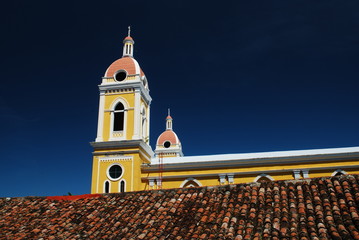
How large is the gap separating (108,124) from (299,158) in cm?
1069

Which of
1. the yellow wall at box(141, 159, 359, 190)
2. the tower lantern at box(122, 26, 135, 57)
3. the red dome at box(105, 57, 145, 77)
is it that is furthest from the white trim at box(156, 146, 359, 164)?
the tower lantern at box(122, 26, 135, 57)

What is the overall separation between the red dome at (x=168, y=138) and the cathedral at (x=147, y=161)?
15.7m

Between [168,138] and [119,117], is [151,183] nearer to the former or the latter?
[119,117]

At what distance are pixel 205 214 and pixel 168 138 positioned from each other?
2967cm

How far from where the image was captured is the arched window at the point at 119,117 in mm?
20250

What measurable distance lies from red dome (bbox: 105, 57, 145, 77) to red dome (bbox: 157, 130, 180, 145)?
15911 mm

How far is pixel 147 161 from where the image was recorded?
2091 cm

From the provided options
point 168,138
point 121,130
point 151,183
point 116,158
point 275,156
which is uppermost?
point 168,138

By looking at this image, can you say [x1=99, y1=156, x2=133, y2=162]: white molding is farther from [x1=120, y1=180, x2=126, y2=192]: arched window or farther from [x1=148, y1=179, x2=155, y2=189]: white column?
[x1=148, y1=179, x2=155, y2=189]: white column

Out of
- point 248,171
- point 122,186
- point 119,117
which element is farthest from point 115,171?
point 248,171

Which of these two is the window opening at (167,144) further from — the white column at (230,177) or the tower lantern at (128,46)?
the white column at (230,177)

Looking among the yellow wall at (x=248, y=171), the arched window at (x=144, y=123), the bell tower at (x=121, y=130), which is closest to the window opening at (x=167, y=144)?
the bell tower at (x=121, y=130)

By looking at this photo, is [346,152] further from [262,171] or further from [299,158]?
[262,171]

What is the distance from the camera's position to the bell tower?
19.0 metres
